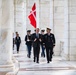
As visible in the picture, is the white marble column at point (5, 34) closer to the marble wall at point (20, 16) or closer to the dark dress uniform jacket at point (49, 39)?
the dark dress uniform jacket at point (49, 39)

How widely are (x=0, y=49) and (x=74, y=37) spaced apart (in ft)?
27.0

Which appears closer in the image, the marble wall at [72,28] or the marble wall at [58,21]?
the marble wall at [72,28]

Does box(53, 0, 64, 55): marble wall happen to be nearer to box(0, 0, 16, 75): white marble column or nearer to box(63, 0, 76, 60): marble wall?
box(63, 0, 76, 60): marble wall

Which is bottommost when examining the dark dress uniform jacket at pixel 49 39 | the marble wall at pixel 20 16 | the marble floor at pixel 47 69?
the marble floor at pixel 47 69

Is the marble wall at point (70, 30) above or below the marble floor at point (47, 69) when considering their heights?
above

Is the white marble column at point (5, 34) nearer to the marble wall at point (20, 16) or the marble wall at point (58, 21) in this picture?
the marble wall at point (58, 21)

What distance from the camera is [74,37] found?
20.8 meters

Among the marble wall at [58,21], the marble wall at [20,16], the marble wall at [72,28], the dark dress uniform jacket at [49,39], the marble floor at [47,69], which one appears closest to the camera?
the marble floor at [47,69]

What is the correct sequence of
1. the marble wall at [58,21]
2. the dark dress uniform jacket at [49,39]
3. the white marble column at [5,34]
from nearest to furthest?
the white marble column at [5,34] → the dark dress uniform jacket at [49,39] → the marble wall at [58,21]

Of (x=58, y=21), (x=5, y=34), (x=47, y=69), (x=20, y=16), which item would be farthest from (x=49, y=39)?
(x=20, y=16)

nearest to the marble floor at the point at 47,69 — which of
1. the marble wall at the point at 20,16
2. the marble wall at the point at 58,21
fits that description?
the marble wall at the point at 58,21

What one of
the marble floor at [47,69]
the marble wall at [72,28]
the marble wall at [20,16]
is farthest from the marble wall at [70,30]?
the marble wall at [20,16]

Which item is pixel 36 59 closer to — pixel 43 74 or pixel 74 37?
pixel 74 37

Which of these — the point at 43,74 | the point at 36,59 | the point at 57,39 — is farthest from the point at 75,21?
the point at 43,74
